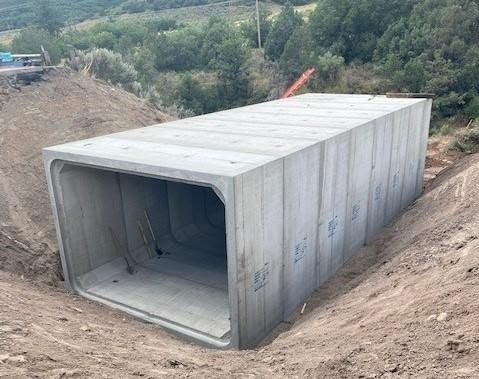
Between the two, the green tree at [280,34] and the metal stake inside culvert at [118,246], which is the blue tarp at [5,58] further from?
the green tree at [280,34]

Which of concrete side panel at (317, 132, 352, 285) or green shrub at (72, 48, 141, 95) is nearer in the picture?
concrete side panel at (317, 132, 352, 285)

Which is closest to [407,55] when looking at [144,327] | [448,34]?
[448,34]

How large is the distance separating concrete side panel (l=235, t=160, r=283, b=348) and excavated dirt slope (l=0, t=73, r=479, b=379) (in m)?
0.64

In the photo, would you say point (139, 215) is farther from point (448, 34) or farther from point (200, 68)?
point (200, 68)

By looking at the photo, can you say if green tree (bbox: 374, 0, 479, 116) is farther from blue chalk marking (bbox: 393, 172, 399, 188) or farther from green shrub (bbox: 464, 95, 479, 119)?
blue chalk marking (bbox: 393, 172, 399, 188)

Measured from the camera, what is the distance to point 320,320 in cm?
780

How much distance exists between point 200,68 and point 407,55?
20.3 metres

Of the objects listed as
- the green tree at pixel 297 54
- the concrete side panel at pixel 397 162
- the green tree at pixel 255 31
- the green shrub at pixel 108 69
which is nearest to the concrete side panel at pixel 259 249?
the concrete side panel at pixel 397 162

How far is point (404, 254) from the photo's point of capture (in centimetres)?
1007

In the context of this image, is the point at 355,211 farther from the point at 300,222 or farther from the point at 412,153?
the point at 412,153

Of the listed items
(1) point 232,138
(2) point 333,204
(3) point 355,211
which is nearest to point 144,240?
(1) point 232,138

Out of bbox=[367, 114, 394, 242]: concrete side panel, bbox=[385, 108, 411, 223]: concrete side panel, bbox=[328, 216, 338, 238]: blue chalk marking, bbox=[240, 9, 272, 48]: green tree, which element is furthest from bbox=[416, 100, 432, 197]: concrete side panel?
bbox=[240, 9, 272, 48]: green tree

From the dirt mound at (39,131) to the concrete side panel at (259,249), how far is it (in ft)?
16.6

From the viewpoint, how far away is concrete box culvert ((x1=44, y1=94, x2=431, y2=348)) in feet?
26.0
